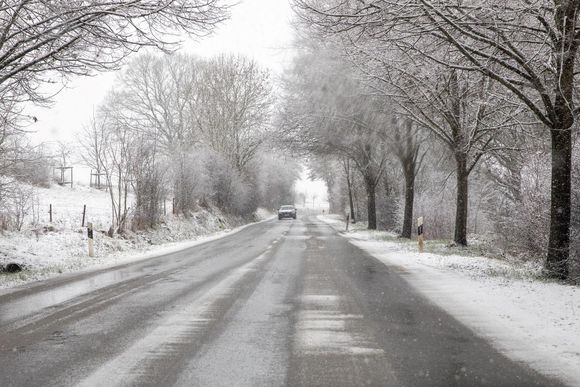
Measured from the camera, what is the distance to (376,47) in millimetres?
12234

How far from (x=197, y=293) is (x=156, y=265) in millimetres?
5089

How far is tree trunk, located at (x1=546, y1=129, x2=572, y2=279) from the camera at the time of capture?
9320mm

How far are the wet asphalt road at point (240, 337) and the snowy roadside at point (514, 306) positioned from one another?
11.5 inches

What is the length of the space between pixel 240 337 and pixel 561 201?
6661 mm

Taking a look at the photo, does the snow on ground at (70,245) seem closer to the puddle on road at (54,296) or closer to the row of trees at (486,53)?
the puddle on road at (54,296)

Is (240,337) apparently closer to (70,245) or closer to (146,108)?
(70,245)

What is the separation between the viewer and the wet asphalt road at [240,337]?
14.6 feet

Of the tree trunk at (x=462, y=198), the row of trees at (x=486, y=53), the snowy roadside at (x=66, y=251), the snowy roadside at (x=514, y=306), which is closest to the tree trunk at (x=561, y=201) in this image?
the row of trees at (x=486, y=53)

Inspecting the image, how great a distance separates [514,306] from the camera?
7.49 metres

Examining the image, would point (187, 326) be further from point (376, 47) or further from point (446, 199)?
point (446, 199)

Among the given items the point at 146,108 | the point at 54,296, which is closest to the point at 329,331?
the point at 54,296

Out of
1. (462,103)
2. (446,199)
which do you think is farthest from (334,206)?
(462,103)

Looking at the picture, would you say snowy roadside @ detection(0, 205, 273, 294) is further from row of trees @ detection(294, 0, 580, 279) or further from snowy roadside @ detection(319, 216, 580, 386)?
row of trees @ detection(294, 0, 580, 279)

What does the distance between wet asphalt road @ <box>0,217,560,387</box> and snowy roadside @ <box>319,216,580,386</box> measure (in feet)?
0.96
